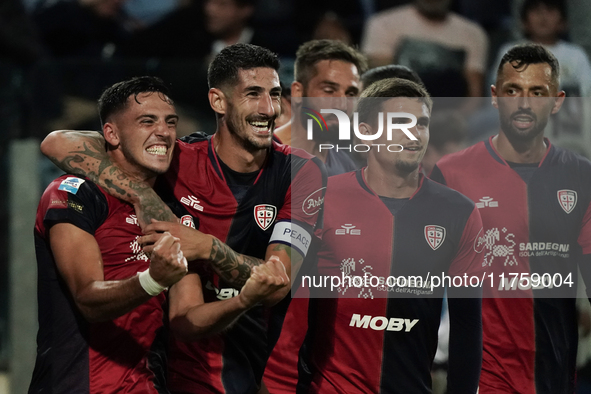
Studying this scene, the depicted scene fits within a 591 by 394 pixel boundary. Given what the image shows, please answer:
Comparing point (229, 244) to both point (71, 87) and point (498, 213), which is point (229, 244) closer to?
point (498, 213)

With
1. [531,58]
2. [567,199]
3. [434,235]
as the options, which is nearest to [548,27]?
[531,58]

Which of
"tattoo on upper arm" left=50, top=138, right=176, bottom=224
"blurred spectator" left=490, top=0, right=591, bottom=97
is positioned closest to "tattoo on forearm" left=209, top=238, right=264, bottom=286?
"tattoo on upper arm" left=50, top=138, right=176, bottom=224

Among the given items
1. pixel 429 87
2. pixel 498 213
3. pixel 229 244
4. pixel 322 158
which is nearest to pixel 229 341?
pixel 229 244

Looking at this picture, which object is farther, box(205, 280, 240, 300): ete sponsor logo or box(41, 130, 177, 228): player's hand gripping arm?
box(205, 280, 240, 300): ete sponsor logo

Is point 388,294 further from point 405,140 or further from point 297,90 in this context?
point 297,90

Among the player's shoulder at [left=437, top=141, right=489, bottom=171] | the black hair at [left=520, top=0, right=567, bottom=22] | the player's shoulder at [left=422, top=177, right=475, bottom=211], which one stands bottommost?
the player's shoulder at [left=422, top=177, right=475, bottom=211]

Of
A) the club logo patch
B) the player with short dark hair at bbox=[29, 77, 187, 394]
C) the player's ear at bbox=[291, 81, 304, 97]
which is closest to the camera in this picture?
the player with short dark hair at bbox=[29, 77, 187, 394]

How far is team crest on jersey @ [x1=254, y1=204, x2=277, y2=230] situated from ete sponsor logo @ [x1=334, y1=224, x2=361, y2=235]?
16.0 inches

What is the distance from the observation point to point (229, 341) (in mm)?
3812

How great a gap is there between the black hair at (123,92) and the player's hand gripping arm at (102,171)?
17cm

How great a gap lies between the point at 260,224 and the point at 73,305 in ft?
3.11

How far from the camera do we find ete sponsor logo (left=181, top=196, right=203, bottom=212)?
382 centimetres

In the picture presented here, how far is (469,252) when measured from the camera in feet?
13.4

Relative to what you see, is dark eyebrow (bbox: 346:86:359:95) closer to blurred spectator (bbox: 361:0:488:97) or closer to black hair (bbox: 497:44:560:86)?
black hair (bbox: 497:44:560:86)
